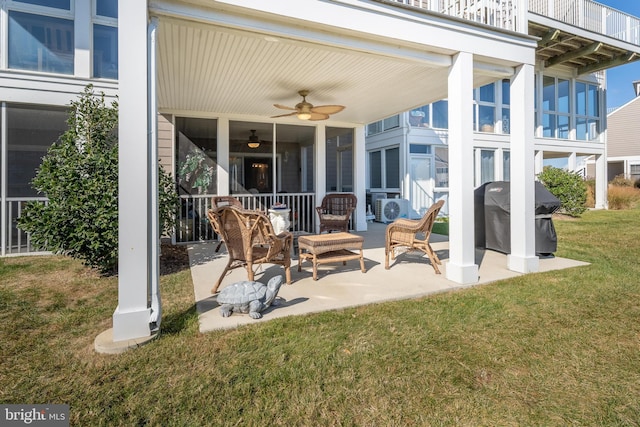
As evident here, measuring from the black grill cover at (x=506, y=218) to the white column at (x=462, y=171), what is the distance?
174 cm

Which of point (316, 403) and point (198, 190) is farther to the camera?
point (198, 190)

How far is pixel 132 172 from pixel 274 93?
11.5 ft

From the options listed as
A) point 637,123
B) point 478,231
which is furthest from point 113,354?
point 637,123

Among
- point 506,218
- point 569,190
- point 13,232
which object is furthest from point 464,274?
point 569,190

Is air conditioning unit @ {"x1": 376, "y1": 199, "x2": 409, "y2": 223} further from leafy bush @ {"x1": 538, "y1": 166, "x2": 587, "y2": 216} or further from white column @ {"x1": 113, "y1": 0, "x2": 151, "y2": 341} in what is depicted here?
white column @ {"x1": 113, "y1": 0, "x2": 151, "y2": 341}

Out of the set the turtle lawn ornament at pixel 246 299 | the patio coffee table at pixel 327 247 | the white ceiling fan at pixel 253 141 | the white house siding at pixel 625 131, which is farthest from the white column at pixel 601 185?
the turtle lawn ornament at pixel 246 299

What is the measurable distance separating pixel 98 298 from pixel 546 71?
14.5m

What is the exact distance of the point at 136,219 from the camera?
239cm

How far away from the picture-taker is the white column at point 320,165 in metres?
7.43

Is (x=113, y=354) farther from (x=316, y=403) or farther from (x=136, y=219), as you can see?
(x=316, y=403)

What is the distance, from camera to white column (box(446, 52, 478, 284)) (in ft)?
12.0

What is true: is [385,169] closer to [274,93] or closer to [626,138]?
[274,93]

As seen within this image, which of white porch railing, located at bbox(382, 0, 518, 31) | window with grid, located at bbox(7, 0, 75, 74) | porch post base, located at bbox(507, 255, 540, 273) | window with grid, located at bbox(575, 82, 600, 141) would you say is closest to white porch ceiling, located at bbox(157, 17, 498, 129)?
white porch railing, located at bbox(382, 0, 518, 31)

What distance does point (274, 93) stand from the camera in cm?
538
